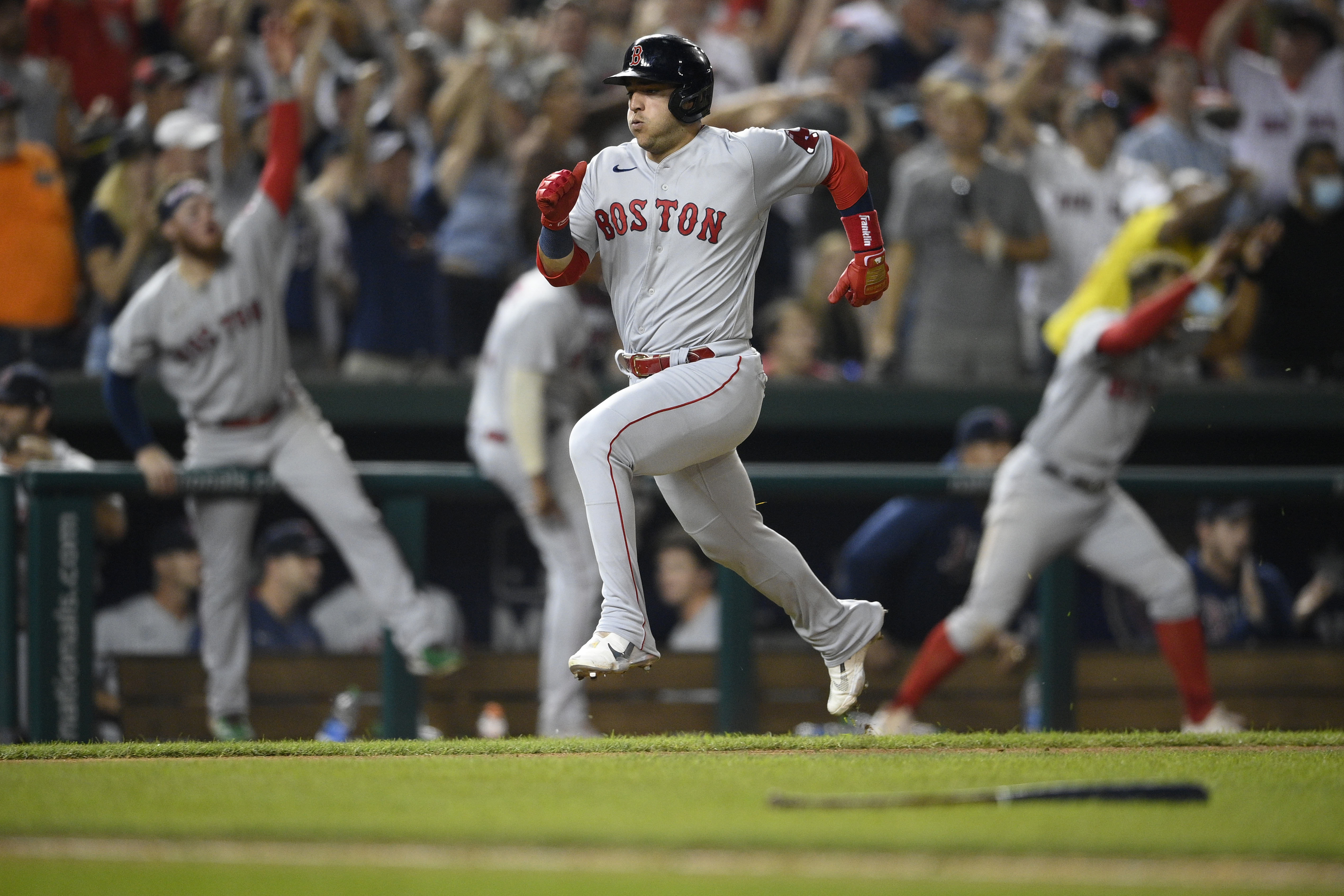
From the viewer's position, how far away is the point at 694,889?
2.90 meters

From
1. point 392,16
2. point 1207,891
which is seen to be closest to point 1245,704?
point 1207,891

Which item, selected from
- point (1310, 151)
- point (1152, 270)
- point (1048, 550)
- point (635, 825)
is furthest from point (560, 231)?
point (1310, 151)

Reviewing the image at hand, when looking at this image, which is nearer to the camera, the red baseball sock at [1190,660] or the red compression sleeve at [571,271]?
the red compression sleeve at [571,271]

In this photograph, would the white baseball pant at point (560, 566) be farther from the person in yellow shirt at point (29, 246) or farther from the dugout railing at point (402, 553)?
the person in yellow shirt at point (29, 246)

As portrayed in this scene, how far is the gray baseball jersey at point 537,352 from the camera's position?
22.0 ft

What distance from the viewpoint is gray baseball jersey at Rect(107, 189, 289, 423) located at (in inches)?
251

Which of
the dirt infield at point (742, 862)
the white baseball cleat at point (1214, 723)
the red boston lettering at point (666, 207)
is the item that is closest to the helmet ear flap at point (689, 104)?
the red boston lettering at point (666, 207)

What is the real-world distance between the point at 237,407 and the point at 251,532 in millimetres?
500

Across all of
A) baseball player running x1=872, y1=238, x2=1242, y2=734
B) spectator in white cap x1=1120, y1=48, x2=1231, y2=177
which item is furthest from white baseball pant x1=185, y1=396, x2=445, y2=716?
spectator in white cap x1=1120, y1=48, x2=1231, y2=177

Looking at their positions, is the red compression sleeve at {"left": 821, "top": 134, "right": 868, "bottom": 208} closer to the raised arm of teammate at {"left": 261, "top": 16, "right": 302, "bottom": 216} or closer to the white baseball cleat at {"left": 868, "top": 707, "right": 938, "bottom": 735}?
the white baseball cleat at {"left": 868, "top": 707, "right": 938, "bottom": 735}

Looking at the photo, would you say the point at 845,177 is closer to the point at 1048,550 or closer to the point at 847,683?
the point at 847,683

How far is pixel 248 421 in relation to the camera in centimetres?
649

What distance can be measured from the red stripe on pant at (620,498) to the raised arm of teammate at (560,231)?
1.73 feet

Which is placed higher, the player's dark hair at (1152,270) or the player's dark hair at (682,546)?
the player's dark hair at (1152,270)
